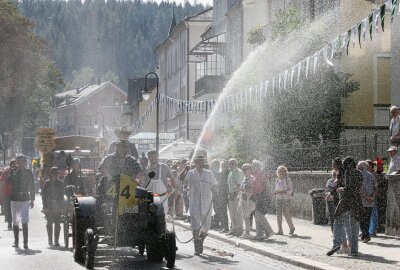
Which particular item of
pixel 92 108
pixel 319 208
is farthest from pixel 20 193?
pixel 92 108

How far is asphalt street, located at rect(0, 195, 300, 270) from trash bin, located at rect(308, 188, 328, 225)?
5.26m

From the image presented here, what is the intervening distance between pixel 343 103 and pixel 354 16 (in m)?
2.89

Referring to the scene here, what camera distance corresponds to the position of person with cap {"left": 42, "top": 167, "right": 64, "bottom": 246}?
819 inches

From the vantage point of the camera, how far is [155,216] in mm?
16219

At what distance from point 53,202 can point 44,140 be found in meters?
29.8

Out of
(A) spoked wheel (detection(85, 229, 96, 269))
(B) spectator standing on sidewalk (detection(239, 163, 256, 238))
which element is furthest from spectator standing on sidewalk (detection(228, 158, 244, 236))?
(A) spoked wheel (detection(85, 229, 96, 269))

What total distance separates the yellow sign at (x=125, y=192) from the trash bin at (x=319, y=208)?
36.8 feet

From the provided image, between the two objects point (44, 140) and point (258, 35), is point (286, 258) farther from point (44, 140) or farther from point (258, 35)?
point (44, 140)

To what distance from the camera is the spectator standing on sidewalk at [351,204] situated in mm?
17281

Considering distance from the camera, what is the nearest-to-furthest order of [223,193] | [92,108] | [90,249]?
[90,249]
[223,193]
[92,108]

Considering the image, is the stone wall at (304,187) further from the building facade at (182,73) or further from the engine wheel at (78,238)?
the building facade at (182,73)

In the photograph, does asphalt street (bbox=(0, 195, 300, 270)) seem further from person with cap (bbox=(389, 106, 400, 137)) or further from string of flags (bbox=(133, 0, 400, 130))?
person with cap (bbox=(389, 106, 400, 137))

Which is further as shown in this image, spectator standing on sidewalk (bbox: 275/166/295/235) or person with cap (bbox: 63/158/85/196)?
spectator standing on sidewalk (bbox: 275/166/295/235)

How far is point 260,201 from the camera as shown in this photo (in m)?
22.1
